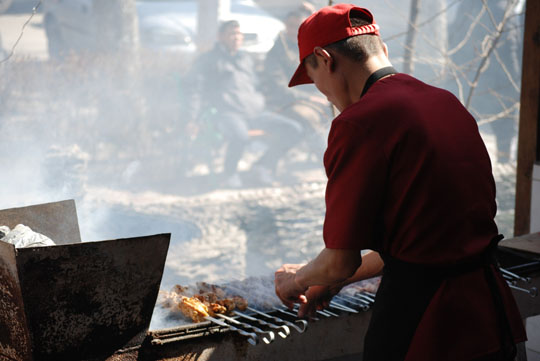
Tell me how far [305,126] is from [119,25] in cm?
421

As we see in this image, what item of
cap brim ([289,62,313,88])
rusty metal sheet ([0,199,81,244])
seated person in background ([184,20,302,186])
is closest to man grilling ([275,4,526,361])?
cap brim ([289,62,313,88])

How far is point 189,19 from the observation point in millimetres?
13000

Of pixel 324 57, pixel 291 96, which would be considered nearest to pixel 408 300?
pixel 324 57

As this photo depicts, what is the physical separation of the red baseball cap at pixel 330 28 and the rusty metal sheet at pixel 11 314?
123 centimetres

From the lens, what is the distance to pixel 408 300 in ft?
6.10

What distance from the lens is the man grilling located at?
169 centimetres

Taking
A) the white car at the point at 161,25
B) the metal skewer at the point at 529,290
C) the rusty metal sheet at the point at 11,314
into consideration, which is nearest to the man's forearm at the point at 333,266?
the rusty metal sheet at the point at 11,314

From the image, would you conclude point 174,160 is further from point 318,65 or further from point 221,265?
point 318,65

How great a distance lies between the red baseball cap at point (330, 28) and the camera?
1.87 metres

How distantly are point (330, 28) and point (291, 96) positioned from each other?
843cm

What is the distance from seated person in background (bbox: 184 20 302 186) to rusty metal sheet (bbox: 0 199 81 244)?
23.6 ft

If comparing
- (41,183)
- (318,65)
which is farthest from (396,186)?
(41,183)

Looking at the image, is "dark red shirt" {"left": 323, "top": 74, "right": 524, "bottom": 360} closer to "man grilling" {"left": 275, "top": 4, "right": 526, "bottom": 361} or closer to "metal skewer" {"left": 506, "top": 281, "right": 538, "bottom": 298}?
"man grilling" {"left": 275, "top": 4, "right": 526, "bottom": 361}

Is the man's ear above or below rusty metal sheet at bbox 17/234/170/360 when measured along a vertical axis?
above
